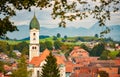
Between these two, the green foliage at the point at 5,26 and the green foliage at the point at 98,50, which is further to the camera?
the green foliage at the point at 98,50

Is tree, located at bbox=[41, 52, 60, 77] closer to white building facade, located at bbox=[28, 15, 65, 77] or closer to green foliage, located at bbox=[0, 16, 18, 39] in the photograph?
white building facade, located at bbox=[28, 15, 65, 77]

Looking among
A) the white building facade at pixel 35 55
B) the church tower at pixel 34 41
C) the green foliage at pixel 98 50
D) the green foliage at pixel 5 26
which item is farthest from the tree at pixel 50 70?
the green foliage at pixel 98 50

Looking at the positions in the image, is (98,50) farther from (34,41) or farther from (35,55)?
(35,55)

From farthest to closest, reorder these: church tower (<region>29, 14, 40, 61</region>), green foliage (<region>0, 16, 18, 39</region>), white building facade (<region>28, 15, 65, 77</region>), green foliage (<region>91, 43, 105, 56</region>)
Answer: green foliage (<region>91, 43, 105, 56</region>) < church tower (<region>29, 14, 40, 61</region>) < white building facade (<region>28, 15, 65, 77</region>) < green foliage (<region>0, 16, 18, 39</region>)

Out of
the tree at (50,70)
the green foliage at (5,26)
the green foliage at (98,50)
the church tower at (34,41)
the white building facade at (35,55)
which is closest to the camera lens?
the green foliage at (5,26)

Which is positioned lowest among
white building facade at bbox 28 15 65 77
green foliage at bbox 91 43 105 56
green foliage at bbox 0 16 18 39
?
green foliage at bbox 0 16 18 39

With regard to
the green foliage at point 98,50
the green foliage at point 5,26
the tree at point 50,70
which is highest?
the green foliage at point 98,50

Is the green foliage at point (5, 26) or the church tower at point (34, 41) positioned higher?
the church tower at point (34, 41)

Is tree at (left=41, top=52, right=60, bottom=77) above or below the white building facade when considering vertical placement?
below

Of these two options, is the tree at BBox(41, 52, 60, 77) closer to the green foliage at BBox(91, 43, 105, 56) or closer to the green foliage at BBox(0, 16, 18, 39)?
the green foliage at BBox(0, 16, 18, 39)

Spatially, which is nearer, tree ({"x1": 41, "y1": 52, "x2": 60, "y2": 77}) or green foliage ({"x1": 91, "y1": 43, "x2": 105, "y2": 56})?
tree ({"x1": 41, "y1": 52, "x2": 60, "y2": 77})

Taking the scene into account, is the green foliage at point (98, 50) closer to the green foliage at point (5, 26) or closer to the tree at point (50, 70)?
the tree at point (50, 70)

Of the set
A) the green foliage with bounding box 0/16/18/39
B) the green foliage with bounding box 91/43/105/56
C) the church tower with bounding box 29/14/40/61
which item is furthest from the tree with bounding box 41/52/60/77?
the green foliage with bounding box 91/43/105/56

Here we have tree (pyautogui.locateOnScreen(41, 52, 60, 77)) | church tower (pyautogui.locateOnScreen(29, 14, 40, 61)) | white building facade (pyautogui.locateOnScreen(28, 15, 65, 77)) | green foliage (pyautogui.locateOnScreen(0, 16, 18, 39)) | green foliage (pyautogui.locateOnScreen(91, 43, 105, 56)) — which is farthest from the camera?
green foliage (pyautogui.locateOnScreen(91, 43, 105, 56))
